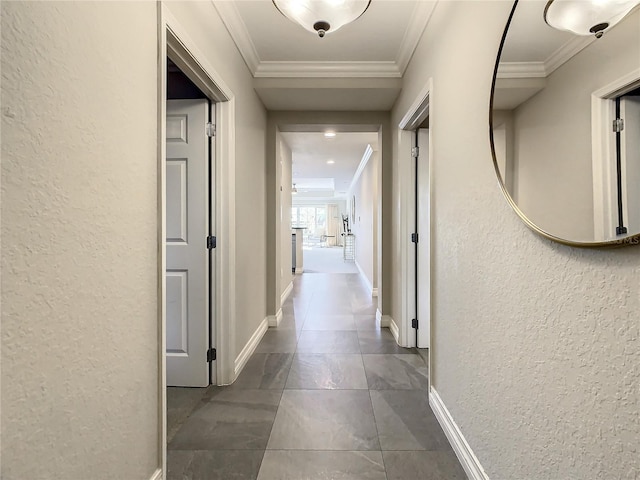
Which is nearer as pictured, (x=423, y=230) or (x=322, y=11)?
(x=322, y=11)

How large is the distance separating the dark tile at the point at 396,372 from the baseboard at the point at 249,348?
0.94 m

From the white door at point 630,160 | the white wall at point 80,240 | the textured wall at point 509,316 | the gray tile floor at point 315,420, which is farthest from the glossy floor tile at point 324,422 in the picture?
the white door at point 630,160

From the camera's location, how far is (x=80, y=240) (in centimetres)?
83

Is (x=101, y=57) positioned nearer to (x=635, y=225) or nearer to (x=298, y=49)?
(x=635, y=225)

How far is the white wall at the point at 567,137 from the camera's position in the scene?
682 mm

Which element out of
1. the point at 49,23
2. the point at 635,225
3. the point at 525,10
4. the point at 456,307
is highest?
the point at 525,10

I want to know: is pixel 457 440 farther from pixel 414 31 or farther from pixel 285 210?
pixel 285 210

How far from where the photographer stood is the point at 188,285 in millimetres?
2055

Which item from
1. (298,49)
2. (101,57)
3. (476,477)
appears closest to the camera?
(101,57)

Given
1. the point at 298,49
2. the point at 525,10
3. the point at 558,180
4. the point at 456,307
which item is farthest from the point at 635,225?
the point at 298,49

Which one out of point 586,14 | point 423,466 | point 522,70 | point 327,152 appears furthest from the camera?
point 327,152

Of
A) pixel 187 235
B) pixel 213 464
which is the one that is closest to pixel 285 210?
pixel 187 235

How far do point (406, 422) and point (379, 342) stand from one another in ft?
3.81

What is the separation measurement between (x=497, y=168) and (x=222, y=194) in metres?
1.59
